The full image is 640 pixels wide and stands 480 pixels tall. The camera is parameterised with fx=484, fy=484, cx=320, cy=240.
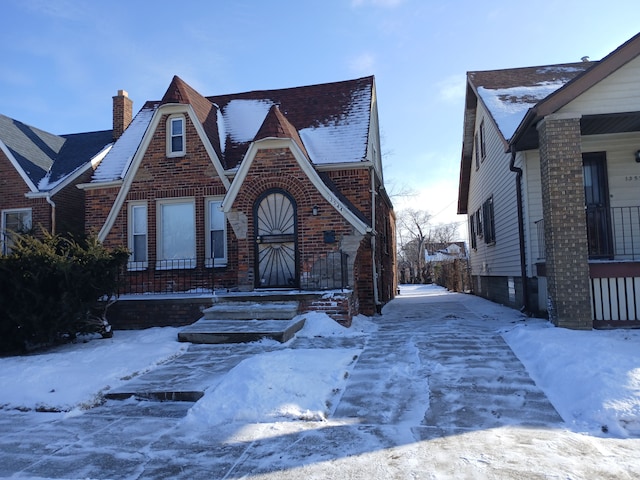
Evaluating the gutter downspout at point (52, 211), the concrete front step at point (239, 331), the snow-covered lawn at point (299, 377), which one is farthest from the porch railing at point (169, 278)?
the gutter downspout at point (52, 211)

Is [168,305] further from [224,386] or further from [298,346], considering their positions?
[224,386]

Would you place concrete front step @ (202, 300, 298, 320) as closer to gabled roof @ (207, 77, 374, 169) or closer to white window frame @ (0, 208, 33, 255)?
gabled roof @ (207, 77, 374, 169)

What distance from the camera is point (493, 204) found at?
48.7 feet

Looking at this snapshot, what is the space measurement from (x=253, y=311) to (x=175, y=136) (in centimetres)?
624

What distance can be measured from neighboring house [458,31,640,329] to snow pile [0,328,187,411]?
6.93m

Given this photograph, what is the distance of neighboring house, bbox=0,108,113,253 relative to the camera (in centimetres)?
1573

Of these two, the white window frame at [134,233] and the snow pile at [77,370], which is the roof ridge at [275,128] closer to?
the white window frame at [134,233]

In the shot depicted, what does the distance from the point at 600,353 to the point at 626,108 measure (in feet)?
15.4

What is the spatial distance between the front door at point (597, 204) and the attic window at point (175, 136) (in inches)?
392

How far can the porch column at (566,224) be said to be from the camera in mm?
8219

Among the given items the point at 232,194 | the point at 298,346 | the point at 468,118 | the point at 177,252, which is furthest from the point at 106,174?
the point at 468,118

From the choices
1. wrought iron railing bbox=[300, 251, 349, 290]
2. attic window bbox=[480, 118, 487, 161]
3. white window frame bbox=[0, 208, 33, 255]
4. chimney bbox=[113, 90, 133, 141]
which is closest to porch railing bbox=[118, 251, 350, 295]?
wrought iron railing bbox=[300, 251, 349, 290]

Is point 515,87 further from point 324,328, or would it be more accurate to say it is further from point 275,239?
point 324,328

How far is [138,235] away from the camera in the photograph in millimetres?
13359
